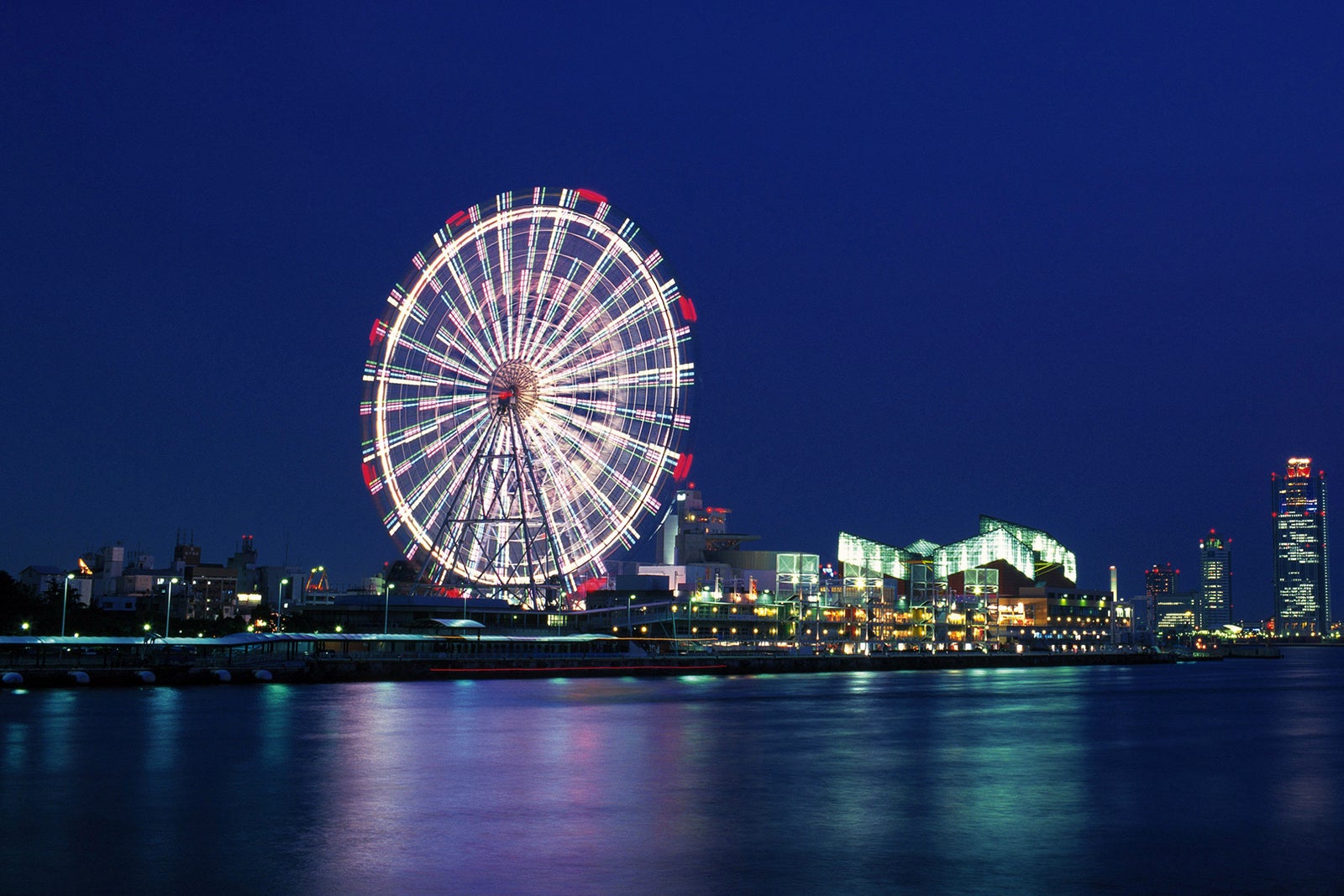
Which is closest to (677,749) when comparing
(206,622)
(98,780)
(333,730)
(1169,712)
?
(333,730)

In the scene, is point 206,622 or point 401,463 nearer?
point 401,463

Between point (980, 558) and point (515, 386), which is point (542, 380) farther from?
point (980, 558)

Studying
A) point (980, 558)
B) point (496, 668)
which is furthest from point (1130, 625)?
point (496, 668)

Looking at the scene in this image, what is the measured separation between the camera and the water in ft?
72.9

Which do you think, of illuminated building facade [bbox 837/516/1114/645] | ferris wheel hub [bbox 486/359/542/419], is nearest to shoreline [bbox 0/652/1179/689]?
illuminated building facade [bbox 837/516/1114/645]

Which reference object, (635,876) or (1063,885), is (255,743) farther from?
(1063,885)

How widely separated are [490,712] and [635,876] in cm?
3429

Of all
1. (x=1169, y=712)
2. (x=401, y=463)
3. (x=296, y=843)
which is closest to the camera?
(x=296, y=843)

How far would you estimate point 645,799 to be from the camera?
101 feet

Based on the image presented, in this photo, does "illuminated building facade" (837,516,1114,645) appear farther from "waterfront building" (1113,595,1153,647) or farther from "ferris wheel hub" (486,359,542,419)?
"ferris wheel hub" (486,359,542,419)

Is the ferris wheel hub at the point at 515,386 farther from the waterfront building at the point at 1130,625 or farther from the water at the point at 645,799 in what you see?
the waterfront building at the point at 1130,625

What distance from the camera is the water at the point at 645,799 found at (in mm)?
22234

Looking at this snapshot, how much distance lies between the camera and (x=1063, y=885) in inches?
853

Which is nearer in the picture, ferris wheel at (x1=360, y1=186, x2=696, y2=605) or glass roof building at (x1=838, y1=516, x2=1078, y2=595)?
ferris wheel at (x1=360, y1=186, x2=696, y2=605)
